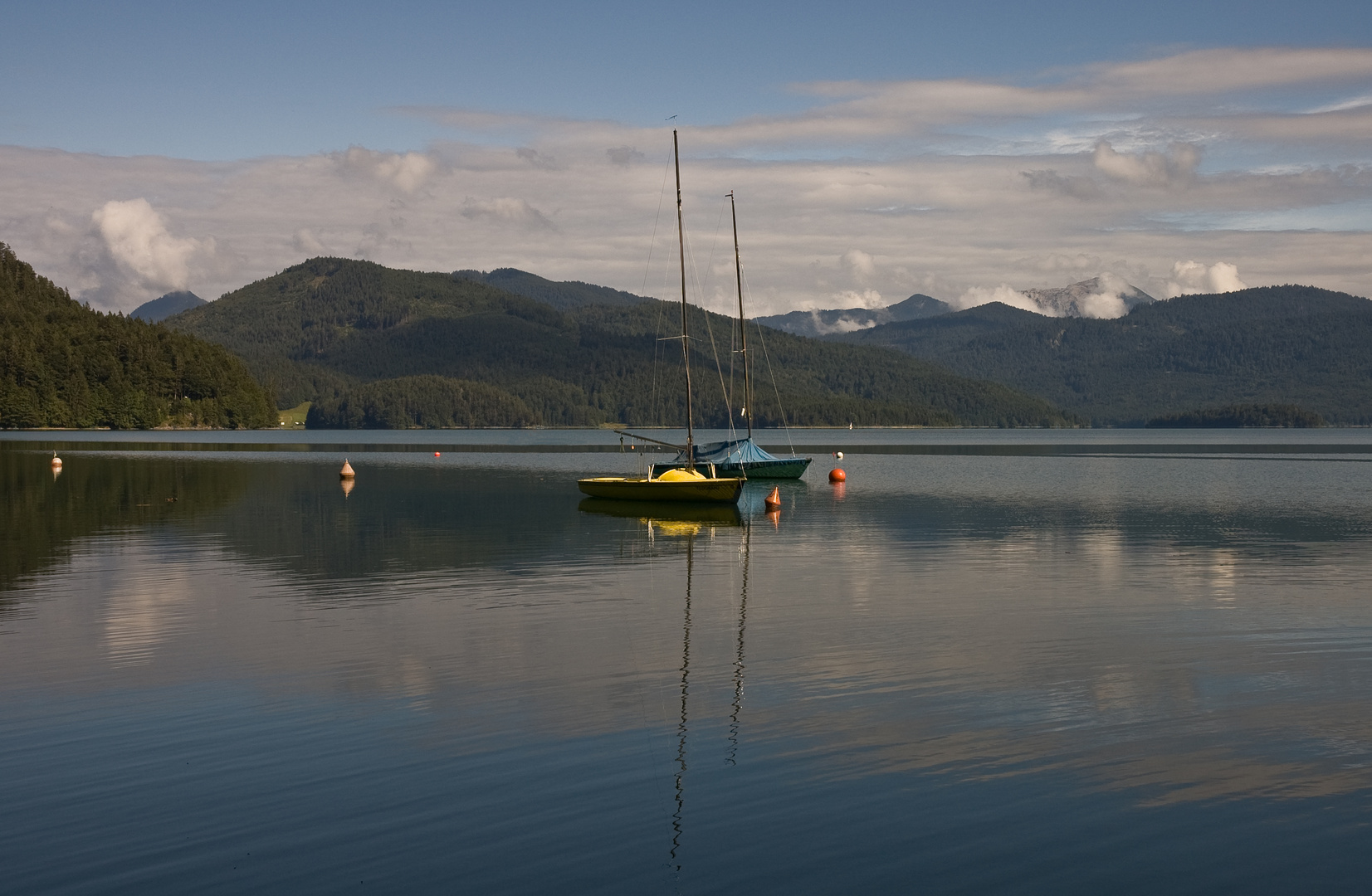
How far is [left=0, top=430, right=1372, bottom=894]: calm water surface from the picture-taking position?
1408 centimetres

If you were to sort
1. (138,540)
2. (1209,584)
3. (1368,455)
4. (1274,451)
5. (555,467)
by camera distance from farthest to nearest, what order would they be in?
(1274,451) < (1368,455) < (555,467) < (138,540) < (1209,584)

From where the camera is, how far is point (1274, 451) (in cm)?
18412

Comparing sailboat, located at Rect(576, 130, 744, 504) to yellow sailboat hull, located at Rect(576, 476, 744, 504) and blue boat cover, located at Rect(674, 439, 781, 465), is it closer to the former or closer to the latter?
yellow sailboat hull, located at Rect(576, 476, 744, 504)

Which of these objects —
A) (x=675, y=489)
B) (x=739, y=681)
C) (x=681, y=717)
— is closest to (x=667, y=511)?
(x=675, y=489)

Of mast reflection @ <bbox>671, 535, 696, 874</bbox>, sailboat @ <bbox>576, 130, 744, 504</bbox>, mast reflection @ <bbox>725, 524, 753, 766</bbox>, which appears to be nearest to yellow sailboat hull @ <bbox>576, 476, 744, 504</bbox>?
sailboat @ <bbox>576, 130, 744, 504</bbox>

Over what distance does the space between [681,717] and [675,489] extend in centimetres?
4783

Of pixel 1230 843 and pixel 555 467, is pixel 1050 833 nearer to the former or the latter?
pixel 1230 843

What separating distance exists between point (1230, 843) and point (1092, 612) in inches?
708

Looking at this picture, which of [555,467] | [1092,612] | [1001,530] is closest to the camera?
[1092,612]

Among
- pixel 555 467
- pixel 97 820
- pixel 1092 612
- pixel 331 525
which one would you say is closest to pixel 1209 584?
pixel 1092 612

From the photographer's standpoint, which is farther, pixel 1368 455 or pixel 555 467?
pixel 1368 455

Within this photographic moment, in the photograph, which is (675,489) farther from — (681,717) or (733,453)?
(681,717)

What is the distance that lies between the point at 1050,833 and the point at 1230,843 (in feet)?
6.90

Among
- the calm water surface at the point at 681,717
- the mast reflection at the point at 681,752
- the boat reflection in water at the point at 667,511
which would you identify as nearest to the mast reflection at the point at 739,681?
the calm water surface at the point at 681,717
